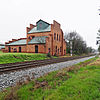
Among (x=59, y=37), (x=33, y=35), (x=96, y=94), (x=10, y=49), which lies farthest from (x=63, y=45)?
(x=96, y=94)

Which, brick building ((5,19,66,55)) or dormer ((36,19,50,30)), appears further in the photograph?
dormer ((36,19,50,30))

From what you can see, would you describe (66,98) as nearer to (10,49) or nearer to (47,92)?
(47,92)

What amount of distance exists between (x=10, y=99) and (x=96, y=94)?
3.24 meters

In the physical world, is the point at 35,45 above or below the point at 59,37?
below

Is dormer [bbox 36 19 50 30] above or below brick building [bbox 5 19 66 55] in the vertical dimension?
above

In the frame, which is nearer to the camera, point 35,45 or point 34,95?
point 34,95

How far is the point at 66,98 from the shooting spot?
128 inches

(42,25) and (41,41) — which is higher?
(42,25)

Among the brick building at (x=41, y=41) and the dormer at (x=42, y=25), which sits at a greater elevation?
the dormer at (x=42, y=25)

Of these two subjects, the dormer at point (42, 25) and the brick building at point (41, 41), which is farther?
the dormer at point (42, 25)

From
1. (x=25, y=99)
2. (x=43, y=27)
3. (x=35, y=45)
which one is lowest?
(x=25, y=99)

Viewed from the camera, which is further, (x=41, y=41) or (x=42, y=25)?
(x=42, y=25)

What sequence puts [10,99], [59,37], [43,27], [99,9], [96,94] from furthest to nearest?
[59,37]
[43,27]
[99,9]
[96,94]
[10,99]

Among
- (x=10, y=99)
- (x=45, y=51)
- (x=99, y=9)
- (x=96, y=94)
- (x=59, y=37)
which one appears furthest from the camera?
(x=59, y=37)
